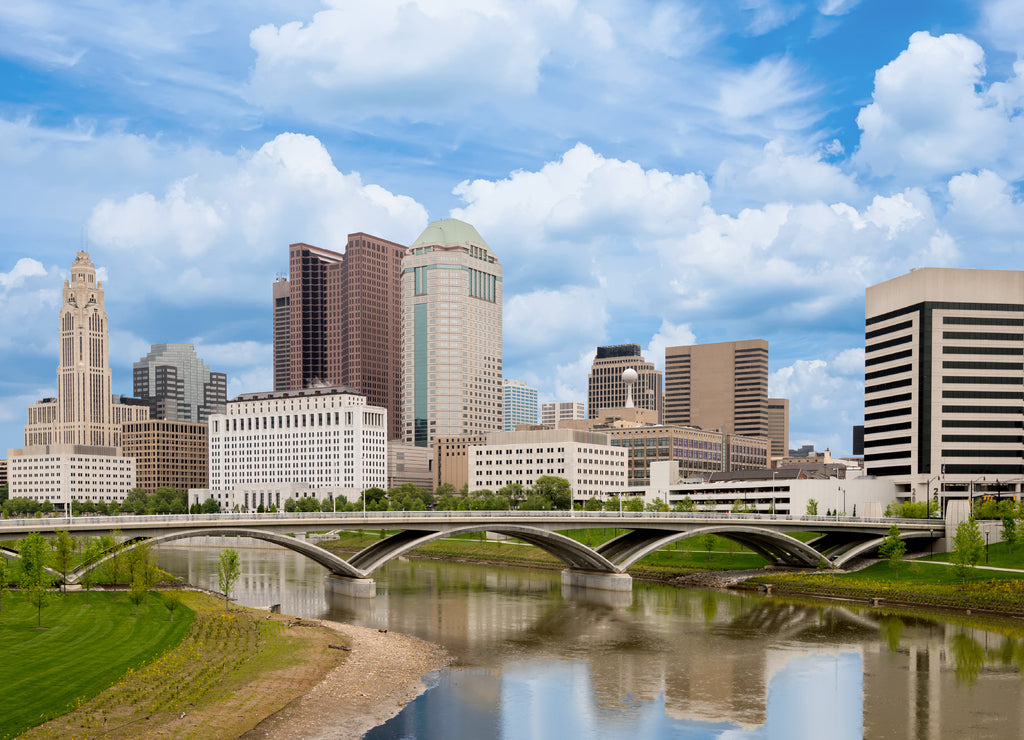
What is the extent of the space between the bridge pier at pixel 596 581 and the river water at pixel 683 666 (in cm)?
A: 213

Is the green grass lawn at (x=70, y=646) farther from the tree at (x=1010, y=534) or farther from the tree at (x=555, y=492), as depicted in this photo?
the tree at (x=555, y=492)

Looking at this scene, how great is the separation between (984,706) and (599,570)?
6234cm

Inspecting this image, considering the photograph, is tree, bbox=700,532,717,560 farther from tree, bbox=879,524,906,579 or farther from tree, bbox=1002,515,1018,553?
tree, bbox=1002,515,1018,553

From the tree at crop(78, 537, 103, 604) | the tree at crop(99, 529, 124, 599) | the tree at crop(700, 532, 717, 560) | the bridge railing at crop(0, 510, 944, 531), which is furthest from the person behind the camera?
the tree at crop(700, 532, 717, 560)

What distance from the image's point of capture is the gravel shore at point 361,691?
45.4m

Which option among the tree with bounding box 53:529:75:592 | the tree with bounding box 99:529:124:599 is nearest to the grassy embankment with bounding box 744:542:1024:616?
the tree with bounding box 99:529:124:599

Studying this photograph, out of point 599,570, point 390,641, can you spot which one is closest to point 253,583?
point 599,570

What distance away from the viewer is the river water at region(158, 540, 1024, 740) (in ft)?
160

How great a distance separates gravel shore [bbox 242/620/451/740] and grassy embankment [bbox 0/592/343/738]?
113 centimetres

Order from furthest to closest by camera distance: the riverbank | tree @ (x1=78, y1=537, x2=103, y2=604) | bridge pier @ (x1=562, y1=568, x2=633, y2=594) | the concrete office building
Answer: the concrete office building < bridge pier @ (x1=562, y1=568, x2=633, y2=594) < tree @ (x1=78, y1=537, x2=103, y2=604) < the riverbank

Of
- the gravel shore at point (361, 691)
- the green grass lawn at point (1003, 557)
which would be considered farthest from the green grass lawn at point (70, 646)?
the green grass lawn at point (1003, 557)

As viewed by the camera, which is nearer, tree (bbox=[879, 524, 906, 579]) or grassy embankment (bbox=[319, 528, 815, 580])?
tree (bbox=[879, 524, 906, 579])

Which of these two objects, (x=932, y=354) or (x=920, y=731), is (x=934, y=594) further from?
(x=932, y=354)

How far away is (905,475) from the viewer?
173 m
